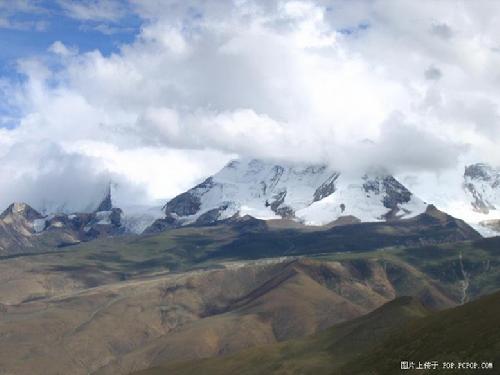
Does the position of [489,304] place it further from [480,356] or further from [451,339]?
[480,356]

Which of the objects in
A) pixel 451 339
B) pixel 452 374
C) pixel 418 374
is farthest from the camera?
pixel 451 339

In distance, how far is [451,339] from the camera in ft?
614

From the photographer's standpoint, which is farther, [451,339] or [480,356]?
[451,339]

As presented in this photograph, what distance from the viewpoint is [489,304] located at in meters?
198

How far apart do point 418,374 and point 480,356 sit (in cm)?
1600

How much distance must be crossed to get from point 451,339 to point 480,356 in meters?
23.1

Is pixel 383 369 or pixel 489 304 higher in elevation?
pixel 489 304

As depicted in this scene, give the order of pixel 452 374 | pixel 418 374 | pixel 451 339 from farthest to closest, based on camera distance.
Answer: pixel 451 339 < pixel 418 374 < pixel 452 374

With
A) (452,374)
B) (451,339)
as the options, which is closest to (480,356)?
(452,374)

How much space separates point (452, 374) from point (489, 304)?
41102 mm

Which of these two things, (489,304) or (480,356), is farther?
(489,304)

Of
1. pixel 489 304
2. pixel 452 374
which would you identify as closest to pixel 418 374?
pixel 452 374

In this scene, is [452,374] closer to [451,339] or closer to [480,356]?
[480,356]

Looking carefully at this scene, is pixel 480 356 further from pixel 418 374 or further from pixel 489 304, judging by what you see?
pixel 489 304
